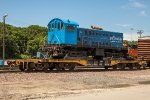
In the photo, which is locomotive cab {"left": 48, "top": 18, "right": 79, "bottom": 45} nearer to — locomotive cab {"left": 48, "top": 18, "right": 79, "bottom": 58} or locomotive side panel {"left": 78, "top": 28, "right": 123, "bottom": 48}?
locomotive cab {"left": 48, "top": 18, "right": 79, "bottom": 58}

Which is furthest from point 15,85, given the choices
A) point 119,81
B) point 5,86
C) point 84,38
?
point 84,38

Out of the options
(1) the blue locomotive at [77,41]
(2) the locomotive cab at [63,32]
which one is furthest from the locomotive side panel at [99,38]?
(2) the locomotive cab at [63,32]

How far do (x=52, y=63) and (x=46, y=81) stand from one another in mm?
6238

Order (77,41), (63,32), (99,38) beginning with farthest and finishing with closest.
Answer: (99,38), (77,41), (63,32)

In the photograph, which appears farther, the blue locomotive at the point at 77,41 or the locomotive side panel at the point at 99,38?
the locomotive side panel at the point at 99,38

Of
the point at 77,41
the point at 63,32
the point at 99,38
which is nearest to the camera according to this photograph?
the point at 63,32

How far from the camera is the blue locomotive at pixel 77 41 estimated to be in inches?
Result: 1016

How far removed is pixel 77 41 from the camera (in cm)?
2670

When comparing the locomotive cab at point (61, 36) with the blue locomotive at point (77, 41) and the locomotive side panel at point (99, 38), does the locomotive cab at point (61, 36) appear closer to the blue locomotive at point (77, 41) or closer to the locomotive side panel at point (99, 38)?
the blue locomotive at point (77, 41)

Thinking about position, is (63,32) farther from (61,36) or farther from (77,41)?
(77,41)

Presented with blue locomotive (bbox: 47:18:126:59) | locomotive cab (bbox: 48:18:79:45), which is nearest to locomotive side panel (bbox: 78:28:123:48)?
blue locomotive (bbox: 47:18:126:59)

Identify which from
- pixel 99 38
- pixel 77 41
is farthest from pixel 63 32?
pixel 99 38

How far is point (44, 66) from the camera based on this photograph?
78.7 ft

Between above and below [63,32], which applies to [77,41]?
below
